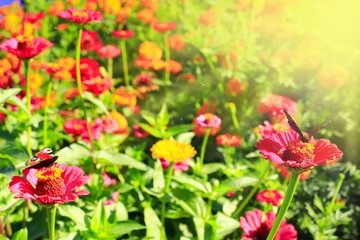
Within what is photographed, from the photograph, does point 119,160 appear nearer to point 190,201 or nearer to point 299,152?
point 190,201

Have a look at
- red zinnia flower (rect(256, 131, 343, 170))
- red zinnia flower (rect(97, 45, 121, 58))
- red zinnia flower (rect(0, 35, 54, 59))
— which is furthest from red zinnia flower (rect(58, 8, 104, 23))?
red zinnia flower (rect(97, 45, 121, 58))

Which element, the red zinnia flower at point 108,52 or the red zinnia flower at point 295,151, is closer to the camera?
the red zinnia flower at point 295,151

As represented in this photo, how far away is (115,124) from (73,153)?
38cm

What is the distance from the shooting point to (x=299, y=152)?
559 millimetres

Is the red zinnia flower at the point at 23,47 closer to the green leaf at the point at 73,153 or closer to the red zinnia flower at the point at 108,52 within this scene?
the green leaf at the point at 73,153

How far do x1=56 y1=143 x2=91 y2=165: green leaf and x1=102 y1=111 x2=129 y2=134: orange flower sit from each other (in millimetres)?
297

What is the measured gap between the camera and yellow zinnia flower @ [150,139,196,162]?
85 cm

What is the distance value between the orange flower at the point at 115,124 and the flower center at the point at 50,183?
0.65 meters

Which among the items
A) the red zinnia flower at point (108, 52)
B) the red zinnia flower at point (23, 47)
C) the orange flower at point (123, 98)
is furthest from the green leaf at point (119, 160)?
the red zinnia flower at point (108, 52)

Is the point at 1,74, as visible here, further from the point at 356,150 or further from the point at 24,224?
the point at 356,150

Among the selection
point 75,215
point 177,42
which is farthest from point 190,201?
point 177,42

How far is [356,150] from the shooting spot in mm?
1669

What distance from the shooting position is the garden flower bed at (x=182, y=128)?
0.79m

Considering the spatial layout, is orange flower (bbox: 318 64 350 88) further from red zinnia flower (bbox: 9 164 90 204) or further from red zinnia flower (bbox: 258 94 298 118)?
red zinnia flower (bbox: 9 164 90 204)
